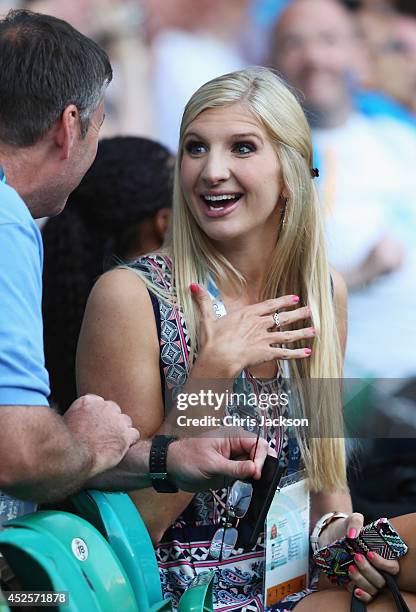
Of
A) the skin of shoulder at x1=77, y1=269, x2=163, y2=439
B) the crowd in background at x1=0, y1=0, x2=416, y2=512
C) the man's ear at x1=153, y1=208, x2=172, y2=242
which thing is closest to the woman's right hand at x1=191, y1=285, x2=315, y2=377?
the skin of shoulder at x1=77, y1=269, x2=163, y2=439

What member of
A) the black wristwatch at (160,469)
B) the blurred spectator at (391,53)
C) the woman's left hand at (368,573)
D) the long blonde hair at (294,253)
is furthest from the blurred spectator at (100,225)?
the blurred spectator at (391,53)

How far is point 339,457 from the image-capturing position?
2504 millimetres

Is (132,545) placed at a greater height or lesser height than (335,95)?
lesser

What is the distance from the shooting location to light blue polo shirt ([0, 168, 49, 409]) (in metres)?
1.62

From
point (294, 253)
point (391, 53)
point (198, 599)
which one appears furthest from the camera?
point (391, 53)

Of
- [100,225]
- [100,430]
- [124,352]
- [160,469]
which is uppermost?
[100,225]

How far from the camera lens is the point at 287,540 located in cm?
225

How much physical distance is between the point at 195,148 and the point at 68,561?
3.92 ft

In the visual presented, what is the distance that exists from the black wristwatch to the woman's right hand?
0.26 m

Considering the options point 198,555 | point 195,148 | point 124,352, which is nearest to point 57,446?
point 124,352

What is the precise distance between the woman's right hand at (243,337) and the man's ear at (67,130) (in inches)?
21.0

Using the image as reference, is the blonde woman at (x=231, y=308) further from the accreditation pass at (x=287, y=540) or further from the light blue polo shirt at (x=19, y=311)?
the light blue polo shirt at (x=19, y=311)

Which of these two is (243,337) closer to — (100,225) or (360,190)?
(100,225)

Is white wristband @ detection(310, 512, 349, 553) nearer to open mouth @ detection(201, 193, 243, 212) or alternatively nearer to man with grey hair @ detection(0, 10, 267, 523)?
man with grey hair @ detection(0, 10, 267, 523)
